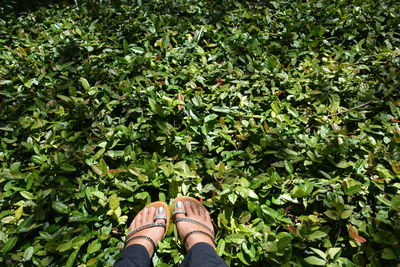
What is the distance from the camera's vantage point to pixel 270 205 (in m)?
1.88

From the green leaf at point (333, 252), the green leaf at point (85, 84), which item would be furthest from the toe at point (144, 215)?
the green leaf at point (85, 84)

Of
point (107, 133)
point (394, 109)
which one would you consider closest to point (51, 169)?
point (107, 133)

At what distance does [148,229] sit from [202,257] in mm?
405

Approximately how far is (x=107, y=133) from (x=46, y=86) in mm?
933

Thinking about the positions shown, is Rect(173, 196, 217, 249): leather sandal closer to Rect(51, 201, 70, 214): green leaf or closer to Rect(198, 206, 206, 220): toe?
Rect(198, 206, 206, 220): toe

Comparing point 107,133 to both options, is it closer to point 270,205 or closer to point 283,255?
point 270,205

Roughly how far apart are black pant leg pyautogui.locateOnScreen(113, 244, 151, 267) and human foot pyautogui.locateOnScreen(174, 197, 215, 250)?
0.87ft

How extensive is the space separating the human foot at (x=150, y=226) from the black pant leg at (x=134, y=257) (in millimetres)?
53

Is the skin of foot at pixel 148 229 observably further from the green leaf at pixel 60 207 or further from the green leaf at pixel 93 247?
the green leaf at pixel 60 207

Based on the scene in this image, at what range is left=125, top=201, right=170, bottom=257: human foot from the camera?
1753 mm

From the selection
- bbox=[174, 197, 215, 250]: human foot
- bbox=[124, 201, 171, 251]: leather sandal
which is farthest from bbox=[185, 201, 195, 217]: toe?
bbox=[124, 201, 171, 251]: leather sandal

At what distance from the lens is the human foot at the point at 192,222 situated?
1765 mm

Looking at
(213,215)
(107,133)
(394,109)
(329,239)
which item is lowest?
(213,215)

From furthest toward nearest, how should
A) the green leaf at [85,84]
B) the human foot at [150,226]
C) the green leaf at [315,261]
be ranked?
the green leaf at [85,84]
the human foot at [150,226]
the green leaf at [315,261]
